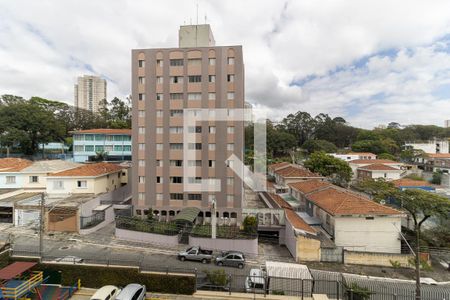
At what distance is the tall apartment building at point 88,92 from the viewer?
5315 inches

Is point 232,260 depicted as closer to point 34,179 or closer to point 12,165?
point 34,179

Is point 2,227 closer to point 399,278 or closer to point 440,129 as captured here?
point 399,278

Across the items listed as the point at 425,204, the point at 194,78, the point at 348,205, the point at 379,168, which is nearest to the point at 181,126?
the point at 194,78

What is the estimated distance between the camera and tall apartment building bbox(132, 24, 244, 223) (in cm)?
2825

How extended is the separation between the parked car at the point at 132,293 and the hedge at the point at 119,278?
40.0 inches

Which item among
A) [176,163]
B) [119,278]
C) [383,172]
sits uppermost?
[176,163]

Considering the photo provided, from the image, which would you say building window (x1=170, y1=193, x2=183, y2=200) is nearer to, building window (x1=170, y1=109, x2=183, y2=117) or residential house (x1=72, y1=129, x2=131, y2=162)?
building window (x1=170, y1=109, x2=183, y2=117)

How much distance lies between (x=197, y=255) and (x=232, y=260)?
2973 millimetres

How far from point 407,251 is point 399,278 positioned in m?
4.79

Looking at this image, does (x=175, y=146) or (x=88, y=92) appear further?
(x=88, y=92)

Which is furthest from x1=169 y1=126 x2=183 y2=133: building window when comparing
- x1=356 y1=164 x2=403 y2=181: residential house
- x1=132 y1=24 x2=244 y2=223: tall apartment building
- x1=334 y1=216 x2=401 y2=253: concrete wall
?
x1=356 y1=164 x2=403 y2=181: residential house

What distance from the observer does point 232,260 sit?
19.3 m

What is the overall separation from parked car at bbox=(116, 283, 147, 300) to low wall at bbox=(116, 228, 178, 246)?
979 centimetres

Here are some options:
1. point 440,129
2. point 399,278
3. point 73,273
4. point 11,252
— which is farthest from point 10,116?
point 440,129
